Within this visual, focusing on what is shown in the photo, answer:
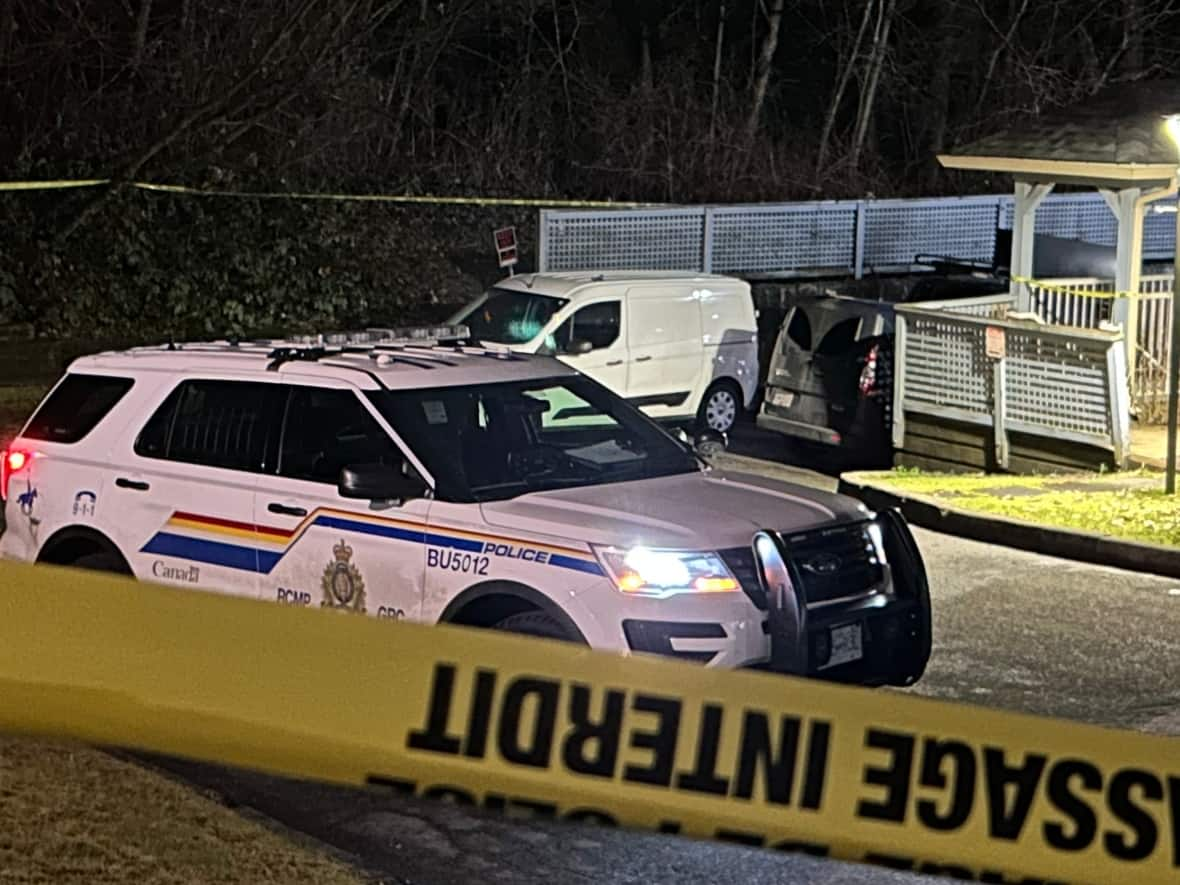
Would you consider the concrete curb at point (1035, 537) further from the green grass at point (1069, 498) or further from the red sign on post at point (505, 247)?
the red sign on post at point (505, 247)

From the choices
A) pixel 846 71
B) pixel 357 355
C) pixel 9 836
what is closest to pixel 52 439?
pixel 357 355

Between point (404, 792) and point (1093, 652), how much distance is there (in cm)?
781

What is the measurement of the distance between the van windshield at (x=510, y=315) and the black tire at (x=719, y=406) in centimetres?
194

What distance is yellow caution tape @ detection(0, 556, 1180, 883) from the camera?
98.7 inches

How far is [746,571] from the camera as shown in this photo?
287 inches

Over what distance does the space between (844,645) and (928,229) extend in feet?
71.3

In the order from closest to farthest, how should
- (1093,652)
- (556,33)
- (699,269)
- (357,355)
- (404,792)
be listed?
(404,792) < (357,355) < (1093,652) < (699,269) < (556,33)

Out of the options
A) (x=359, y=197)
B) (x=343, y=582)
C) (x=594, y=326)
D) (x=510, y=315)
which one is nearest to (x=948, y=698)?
A: (x=343, y=582)

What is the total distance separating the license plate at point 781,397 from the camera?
57.7 feet

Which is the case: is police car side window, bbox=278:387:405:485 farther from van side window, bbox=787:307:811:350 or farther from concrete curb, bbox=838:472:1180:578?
van side window, bbox=787:307:811:350

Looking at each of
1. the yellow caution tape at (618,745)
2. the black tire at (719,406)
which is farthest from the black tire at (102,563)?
the black tire at (719,406)

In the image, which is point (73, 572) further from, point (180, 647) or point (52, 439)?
point (52, 439)

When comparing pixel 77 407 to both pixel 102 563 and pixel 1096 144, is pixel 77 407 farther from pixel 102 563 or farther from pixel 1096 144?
pixel 1096 144

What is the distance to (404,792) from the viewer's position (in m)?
2.54
